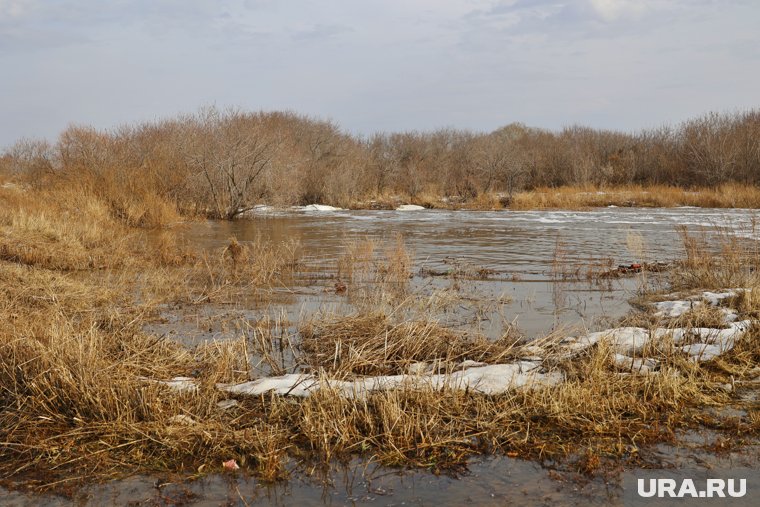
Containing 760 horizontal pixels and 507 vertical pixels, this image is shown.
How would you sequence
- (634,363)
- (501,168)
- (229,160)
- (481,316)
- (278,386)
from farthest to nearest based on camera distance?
(501,168)
(229,160)
(481,316)
(634,363)
(278,386)

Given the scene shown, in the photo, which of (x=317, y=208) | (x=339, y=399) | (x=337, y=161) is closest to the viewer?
(x=339, y=399)

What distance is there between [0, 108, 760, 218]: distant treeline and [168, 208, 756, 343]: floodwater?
259cm

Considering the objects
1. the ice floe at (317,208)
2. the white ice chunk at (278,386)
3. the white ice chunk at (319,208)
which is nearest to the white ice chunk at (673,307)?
the white ice chunk at (278,386)

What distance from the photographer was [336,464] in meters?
4.20

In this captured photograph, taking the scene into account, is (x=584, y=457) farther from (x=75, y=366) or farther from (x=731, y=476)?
(x=75, y=366)

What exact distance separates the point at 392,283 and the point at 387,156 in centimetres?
3955

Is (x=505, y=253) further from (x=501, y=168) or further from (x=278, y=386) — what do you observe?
(x=501, y=168)

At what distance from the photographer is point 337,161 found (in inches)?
1716

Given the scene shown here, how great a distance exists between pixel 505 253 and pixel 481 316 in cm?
761

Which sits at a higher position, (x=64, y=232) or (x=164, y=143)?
(x=164, y=143)

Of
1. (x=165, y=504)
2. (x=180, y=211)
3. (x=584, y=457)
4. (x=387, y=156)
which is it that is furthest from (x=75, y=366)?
(x=387, y=156)

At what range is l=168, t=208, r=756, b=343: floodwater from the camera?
348 inches

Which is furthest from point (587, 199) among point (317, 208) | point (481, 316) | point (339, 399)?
point (339, 399)

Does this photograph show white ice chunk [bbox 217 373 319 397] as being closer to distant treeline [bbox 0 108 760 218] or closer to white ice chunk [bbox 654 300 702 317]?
white ice chunk [bbox 654 300 702 317]
